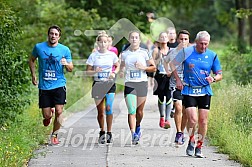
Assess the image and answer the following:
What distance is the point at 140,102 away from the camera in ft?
39.9

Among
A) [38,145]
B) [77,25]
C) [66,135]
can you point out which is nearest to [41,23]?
[77,25]

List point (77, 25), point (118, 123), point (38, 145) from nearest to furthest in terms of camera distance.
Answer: point (38, 145) < point (118, 123) < point (77, 25)

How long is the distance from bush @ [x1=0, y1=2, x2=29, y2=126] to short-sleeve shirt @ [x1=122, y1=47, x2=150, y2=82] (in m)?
2.13

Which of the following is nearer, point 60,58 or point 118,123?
point 60,58

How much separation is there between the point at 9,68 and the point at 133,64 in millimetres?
2360

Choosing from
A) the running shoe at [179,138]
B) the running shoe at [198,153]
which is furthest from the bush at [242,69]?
the running shoe at [198,153]

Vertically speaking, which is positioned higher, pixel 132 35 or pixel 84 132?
pixel 132 35

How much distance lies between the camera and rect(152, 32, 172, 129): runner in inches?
526

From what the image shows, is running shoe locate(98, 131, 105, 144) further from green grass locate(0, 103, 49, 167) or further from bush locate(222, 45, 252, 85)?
bush locate(222, 45, 252, 85)

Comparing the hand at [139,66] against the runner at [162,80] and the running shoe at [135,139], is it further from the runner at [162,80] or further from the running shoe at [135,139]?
the runner at [162,80]

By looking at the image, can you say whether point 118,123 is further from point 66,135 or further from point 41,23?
point 41,23

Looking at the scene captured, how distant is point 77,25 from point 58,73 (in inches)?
540

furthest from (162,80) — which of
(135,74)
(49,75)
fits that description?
(49,75)

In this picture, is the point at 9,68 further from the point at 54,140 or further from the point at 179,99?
the point at 179,99
